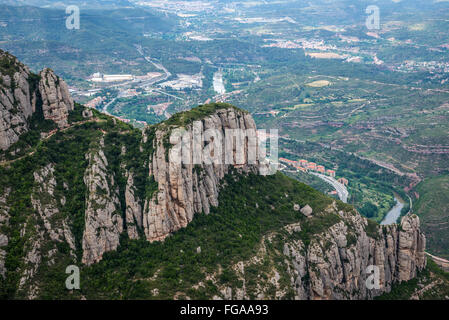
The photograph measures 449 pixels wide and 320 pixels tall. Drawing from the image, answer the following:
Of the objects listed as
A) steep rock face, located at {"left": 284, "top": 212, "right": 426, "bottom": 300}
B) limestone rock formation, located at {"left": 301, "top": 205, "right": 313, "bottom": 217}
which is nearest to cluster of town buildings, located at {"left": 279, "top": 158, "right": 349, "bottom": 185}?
steep rock face, located at {"left": 284, "top": 212, "right": 426, "bottom": 300}

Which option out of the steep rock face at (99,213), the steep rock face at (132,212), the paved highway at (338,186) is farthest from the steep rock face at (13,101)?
the paved highway at (338,186)

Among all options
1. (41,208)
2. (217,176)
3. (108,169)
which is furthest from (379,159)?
(41,208)

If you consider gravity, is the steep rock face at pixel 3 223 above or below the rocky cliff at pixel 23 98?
below

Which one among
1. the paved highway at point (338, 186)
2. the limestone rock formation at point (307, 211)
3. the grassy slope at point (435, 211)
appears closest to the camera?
the limestone rock formation at point (307, 211)

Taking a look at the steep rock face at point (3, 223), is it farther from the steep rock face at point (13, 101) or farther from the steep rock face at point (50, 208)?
the steep rock face at point (13, 101)

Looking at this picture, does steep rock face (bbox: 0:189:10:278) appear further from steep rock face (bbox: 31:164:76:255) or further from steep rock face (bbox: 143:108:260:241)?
steep rock face (bbox: 143:108:260:241)

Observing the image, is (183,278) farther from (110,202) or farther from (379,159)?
(379,159)

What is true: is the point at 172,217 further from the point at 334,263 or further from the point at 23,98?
the point at 23,98
